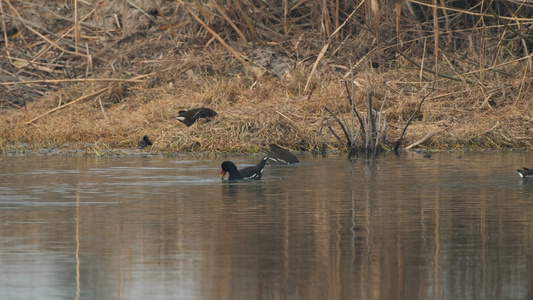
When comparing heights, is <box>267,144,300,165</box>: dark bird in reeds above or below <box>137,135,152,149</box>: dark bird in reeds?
A: below

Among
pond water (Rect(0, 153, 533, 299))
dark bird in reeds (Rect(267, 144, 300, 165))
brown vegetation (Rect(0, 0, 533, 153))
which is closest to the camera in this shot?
pond water (Rect(0, 153, 533, 299))

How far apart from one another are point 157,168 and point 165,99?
7925 millimetres

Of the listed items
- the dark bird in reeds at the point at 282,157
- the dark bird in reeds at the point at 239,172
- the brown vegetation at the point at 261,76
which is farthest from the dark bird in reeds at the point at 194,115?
the dark bird in reeds at the point at 239,172

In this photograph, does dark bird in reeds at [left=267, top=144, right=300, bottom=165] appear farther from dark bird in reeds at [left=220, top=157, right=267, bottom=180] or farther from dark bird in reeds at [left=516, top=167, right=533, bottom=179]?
dark bird in reeds at [left=516, top=167, right=533, bottom=179]

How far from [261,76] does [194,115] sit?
4.39 meters

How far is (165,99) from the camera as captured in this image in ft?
79.4

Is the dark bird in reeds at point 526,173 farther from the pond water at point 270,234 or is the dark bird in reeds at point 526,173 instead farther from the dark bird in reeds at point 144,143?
the dark bird in reeds at point 144,143

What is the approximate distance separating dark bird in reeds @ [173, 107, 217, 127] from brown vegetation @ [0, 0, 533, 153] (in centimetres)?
21

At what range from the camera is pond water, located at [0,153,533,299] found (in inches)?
270

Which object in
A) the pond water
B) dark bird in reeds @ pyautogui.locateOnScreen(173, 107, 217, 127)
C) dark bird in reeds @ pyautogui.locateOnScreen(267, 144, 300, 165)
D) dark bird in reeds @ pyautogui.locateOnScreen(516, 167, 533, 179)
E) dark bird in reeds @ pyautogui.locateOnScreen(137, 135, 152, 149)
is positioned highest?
dark bird in reeds @ pyautogui.locateOnScreen(173, 107, 217, 127)

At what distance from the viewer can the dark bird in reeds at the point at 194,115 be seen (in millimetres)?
21000

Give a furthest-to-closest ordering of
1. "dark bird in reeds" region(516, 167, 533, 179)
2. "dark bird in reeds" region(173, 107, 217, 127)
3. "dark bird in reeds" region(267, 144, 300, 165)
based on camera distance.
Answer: "dark bird in reeds" region(173, 107, 217, 127) → "dark bird in reeds" region(267, 144, 300, 165) → "dark bird in reeds" region(516, 167, 533, 179)

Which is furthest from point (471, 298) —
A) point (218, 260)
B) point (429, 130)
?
point (429, 130)

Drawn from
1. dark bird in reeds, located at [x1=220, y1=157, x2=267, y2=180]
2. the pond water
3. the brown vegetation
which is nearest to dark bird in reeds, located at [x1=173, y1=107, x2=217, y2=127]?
the brown vegetation
